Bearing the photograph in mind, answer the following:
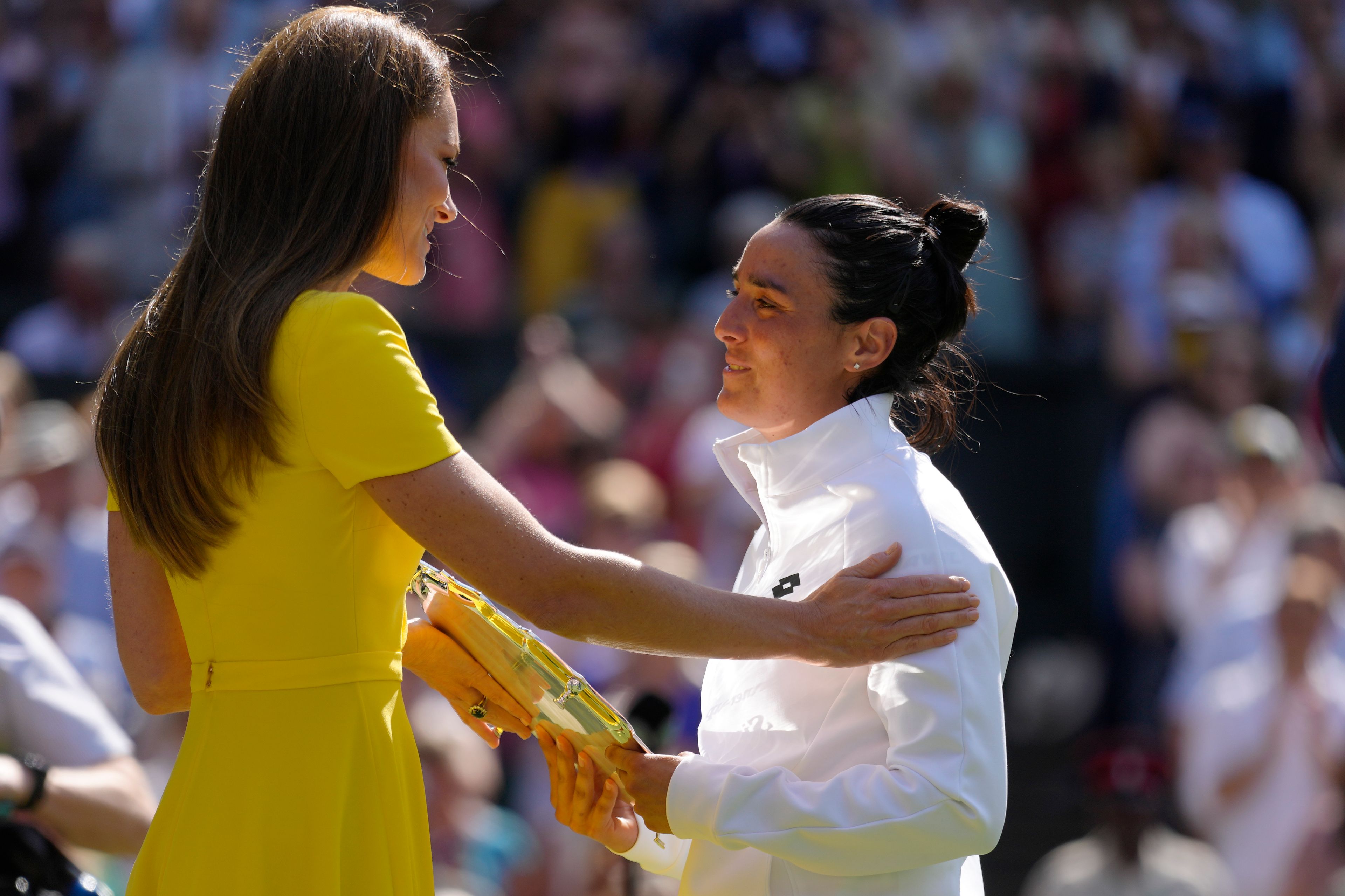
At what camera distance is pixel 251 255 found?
1891 mm

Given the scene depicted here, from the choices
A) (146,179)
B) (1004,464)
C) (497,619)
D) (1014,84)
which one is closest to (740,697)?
(497,619)

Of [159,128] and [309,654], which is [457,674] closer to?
[309,654]

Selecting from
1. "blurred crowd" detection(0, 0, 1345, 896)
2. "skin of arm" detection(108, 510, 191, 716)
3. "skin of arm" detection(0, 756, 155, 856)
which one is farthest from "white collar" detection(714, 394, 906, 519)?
"blurred crowd" detection(0, 0, 1345, 896)

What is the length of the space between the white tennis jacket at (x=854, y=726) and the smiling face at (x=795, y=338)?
0.33 ft

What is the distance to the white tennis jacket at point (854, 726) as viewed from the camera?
199cm

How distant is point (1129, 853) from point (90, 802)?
10.9ft

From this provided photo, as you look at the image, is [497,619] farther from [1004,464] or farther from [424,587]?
[1004,464]

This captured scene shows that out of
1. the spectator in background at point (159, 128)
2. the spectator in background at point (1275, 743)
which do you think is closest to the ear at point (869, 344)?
the spectator in background at point (1275, 743)

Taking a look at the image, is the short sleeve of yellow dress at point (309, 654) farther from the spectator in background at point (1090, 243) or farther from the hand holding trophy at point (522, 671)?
the spectator in background at point (1090, 243)

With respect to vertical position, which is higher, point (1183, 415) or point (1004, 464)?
point (1183, 415)

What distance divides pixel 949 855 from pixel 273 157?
1309 mm

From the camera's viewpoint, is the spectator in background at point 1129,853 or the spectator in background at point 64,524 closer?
the spectator in background at point 1129,853

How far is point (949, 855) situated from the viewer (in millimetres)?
2021

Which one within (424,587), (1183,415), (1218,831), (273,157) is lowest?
(1218,831)
